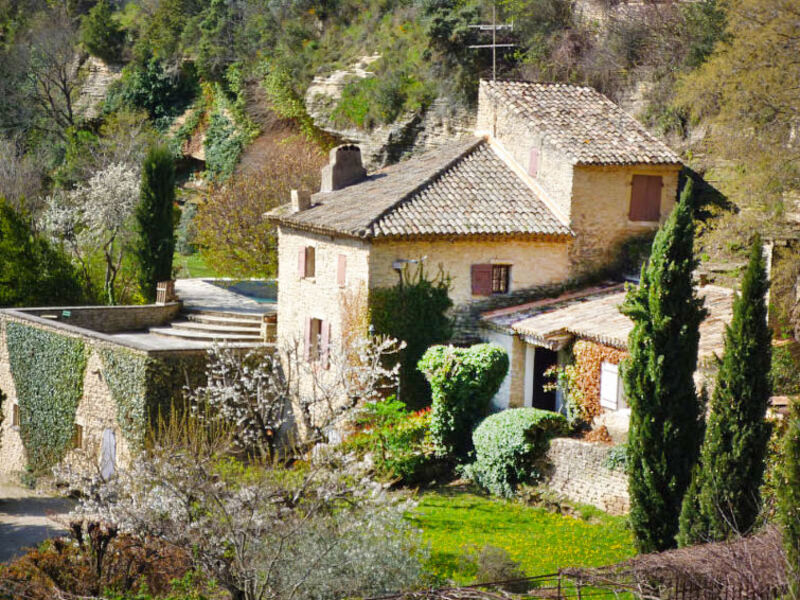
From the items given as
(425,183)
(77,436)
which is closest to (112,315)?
(77,436)

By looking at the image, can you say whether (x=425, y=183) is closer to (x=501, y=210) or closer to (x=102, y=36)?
(x=501, y=210)

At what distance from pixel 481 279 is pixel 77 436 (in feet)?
36.9

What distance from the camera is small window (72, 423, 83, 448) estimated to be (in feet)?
86.9

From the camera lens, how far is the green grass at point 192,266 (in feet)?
148

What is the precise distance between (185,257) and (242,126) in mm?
6672

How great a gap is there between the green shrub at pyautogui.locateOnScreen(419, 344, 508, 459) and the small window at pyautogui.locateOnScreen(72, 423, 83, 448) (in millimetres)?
10031

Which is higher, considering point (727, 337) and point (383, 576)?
point (727, 337)

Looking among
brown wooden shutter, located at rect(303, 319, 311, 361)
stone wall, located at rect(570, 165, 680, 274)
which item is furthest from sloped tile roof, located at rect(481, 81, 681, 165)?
brown wooden shutter, located at rect(303, 319, 311, 361)

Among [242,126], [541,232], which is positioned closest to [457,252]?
[541,232]

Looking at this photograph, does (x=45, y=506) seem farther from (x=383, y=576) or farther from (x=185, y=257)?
(x=185, y=257)

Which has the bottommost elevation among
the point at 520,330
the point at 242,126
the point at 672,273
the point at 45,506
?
the point at 45,506

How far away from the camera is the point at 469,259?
23.5 meters

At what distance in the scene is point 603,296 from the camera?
76.2 feet

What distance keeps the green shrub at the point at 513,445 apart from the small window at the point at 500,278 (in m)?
4.14
